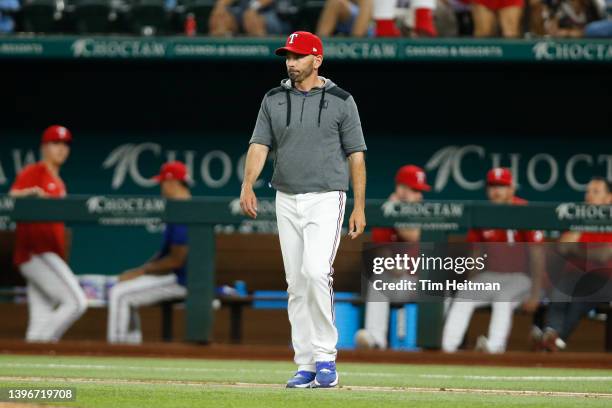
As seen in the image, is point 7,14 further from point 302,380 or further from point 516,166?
point 302,380

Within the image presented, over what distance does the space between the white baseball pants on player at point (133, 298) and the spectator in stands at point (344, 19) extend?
306cm

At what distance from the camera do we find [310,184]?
21.0ft

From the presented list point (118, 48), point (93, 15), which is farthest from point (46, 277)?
point (93, 15)

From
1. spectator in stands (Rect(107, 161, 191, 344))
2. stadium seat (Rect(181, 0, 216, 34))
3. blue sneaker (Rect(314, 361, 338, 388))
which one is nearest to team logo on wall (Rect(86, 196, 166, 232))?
spectator in stands (Rect(107, 161, 191, 344))

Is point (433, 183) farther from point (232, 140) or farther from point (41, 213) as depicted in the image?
point (41, 213)

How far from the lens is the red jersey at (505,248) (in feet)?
27.9

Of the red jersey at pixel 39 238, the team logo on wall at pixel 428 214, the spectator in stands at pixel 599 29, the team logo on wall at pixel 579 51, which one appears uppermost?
the spectator in stands at pixel 599 29

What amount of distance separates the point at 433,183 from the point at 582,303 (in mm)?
3663

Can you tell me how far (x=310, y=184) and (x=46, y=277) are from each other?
4.16 m

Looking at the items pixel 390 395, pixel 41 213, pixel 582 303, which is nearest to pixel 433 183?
pixel 582 303

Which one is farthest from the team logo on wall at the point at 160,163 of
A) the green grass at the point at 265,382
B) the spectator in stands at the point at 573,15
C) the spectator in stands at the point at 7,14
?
the green grass at the point at 265,382

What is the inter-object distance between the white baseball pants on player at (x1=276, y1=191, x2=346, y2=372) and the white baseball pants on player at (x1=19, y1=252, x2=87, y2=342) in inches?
151

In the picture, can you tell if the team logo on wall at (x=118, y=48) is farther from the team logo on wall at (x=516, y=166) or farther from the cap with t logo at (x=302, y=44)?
the cap with t logo at (x=302, y=44)

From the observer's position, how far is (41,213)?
9.94 metres
